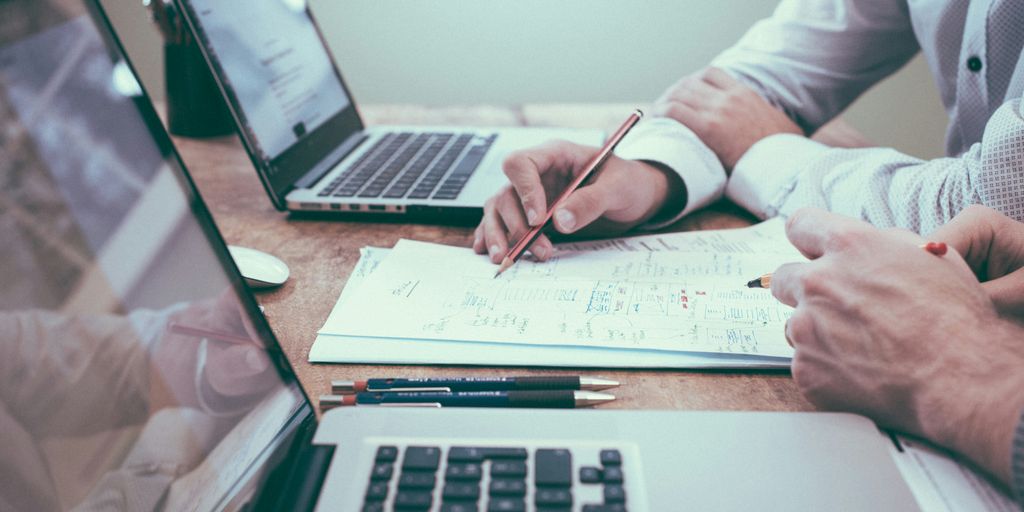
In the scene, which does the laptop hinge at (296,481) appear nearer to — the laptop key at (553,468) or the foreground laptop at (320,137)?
the laptop key at (553,468)

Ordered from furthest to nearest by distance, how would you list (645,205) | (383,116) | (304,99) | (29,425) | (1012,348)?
(383,116) → (304,99) → (645,205) → (1012,348) → (29,425)

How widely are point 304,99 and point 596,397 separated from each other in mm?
661

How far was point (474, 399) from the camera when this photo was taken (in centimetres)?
Answer: 44

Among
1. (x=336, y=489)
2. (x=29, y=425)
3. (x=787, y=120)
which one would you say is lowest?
(x=787, y=120)

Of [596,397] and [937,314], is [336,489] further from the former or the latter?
[937,314]

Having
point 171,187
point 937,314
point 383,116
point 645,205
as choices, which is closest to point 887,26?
point 645,205

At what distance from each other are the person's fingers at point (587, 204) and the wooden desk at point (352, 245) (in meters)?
0.12

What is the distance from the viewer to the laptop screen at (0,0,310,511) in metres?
0.27

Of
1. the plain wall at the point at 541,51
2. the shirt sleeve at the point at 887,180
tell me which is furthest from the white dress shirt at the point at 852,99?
the plain wall at the point at 541,51

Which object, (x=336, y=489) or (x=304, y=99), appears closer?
(x=336, y=489)

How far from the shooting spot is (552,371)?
1.59 ft

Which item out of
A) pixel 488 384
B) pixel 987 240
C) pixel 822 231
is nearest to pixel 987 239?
pixel 987 240

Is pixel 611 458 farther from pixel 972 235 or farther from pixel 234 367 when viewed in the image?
pixel 972 235

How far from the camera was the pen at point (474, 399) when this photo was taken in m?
0.43
